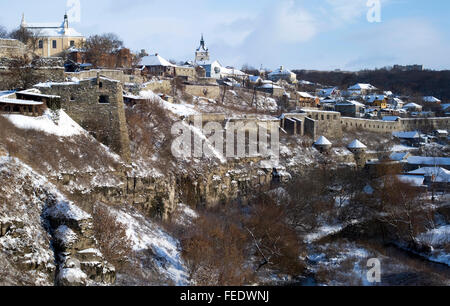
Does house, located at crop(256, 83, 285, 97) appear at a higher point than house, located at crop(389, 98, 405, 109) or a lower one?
higher

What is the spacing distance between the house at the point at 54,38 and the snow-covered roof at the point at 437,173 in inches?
1536

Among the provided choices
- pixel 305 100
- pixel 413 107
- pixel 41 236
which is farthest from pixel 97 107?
pixel 413 107

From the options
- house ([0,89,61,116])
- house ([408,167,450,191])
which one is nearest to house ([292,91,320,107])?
house ([408,167,450,191])

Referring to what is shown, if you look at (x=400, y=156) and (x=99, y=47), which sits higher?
(x=99, y=47)

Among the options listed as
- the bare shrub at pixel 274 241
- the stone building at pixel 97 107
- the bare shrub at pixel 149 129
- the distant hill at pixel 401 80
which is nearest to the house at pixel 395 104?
the distant hill at pixel 401 80

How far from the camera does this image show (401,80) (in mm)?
136875

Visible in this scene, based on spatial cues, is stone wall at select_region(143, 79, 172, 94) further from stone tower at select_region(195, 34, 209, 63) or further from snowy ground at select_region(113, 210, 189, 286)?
stone tower at select_region(195, 34, 209, 63)

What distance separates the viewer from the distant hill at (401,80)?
122 m

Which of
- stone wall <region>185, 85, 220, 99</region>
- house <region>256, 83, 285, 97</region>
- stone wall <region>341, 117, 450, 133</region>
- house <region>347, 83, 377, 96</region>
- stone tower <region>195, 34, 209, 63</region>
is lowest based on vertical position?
stone wall <region>341, 117, 450, 133</region>

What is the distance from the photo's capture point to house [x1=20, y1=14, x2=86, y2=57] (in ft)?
175

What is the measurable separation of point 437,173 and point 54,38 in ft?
140

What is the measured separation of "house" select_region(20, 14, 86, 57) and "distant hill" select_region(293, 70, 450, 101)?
7539 centimetres

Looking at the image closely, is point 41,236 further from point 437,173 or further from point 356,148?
point 356,148

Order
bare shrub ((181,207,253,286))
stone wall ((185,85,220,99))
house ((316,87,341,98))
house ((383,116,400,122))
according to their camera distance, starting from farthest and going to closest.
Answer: house ((316,87,341,98))
house ((383,116,400,122))
stone wall ((185,85,220,99))
bare shrub ((181,207,253,286))
